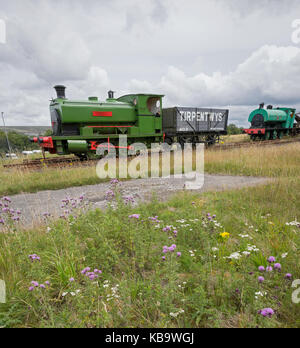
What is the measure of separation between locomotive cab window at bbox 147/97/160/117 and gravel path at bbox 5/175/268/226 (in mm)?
6356

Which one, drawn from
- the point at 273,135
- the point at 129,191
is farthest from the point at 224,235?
the point at 273,135

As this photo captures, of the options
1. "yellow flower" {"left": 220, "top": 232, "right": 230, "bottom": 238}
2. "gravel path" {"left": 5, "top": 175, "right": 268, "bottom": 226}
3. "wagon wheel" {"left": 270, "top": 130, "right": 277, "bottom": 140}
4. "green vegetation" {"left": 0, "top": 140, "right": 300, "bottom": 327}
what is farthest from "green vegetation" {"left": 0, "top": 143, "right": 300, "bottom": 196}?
"wagon wheel" {"left": 270, "top": 130, "right": 277, "bottom": 140}

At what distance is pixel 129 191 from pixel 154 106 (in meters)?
7.91

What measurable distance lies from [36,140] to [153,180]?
6326 mm

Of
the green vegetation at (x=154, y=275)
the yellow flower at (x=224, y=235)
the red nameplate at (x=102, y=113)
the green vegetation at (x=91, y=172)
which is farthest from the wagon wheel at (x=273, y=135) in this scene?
the yellow flower at (x=224, y=235)

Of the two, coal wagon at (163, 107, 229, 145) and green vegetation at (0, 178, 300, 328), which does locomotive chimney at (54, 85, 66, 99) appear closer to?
coal wagon at (163, 107, 229, 145)

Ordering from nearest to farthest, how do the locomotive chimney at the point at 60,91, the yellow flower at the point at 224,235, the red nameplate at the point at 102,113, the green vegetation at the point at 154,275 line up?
the green vegetation at the point at 154,275 → the yellow flower at the point at 224,235 → the locomotive chimney at the point at 60,91 → the red nameplate at the point at 102,113

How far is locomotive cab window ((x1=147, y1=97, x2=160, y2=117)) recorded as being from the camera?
11.8 m

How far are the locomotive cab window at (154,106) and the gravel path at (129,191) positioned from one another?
20.9 feet

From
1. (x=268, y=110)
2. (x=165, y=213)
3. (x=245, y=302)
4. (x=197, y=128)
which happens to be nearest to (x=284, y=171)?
(x=165, y=213)

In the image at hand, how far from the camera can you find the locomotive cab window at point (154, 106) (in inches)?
465

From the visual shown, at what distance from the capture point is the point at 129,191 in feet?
18.7

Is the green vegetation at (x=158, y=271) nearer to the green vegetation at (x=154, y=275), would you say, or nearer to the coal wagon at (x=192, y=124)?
the green vegetation at (x=154, y=275)
